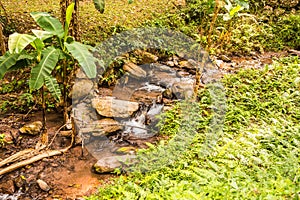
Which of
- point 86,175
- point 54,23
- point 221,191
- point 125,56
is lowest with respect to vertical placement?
point 86,175

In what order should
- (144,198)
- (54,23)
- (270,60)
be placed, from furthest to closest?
(270,60) → (54,23) → (144,198)

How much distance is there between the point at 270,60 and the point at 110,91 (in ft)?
14.8

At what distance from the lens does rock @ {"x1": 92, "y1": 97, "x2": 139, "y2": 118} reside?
17.6 feet

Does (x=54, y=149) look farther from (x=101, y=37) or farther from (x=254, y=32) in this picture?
(x=254, y=32)

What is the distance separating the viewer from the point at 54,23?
3.96m

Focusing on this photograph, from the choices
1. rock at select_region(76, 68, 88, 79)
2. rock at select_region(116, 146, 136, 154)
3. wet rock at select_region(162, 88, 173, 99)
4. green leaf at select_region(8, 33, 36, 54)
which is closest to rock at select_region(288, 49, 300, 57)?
wet rock at select_region(162, 88, 173, 99)

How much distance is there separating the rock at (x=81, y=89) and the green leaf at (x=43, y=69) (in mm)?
1783

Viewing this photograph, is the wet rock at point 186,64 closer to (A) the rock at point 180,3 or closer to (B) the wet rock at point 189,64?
(B) the wet rock at point 189,64

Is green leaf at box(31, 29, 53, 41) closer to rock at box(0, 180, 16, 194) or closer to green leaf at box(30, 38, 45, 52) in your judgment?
green leaf at box(30, 38, 45, 52)

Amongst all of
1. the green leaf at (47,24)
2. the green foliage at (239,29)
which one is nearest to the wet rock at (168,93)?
the green foliage at (239,29)

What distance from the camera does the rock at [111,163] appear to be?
4250mm

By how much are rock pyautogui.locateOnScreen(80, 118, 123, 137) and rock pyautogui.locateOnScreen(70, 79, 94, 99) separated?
770 mm

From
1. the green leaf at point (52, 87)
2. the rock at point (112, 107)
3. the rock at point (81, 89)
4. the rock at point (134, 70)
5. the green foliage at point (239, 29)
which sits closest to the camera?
the green leaf at point (52, 87)

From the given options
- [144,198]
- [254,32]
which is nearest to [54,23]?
[144,198]
